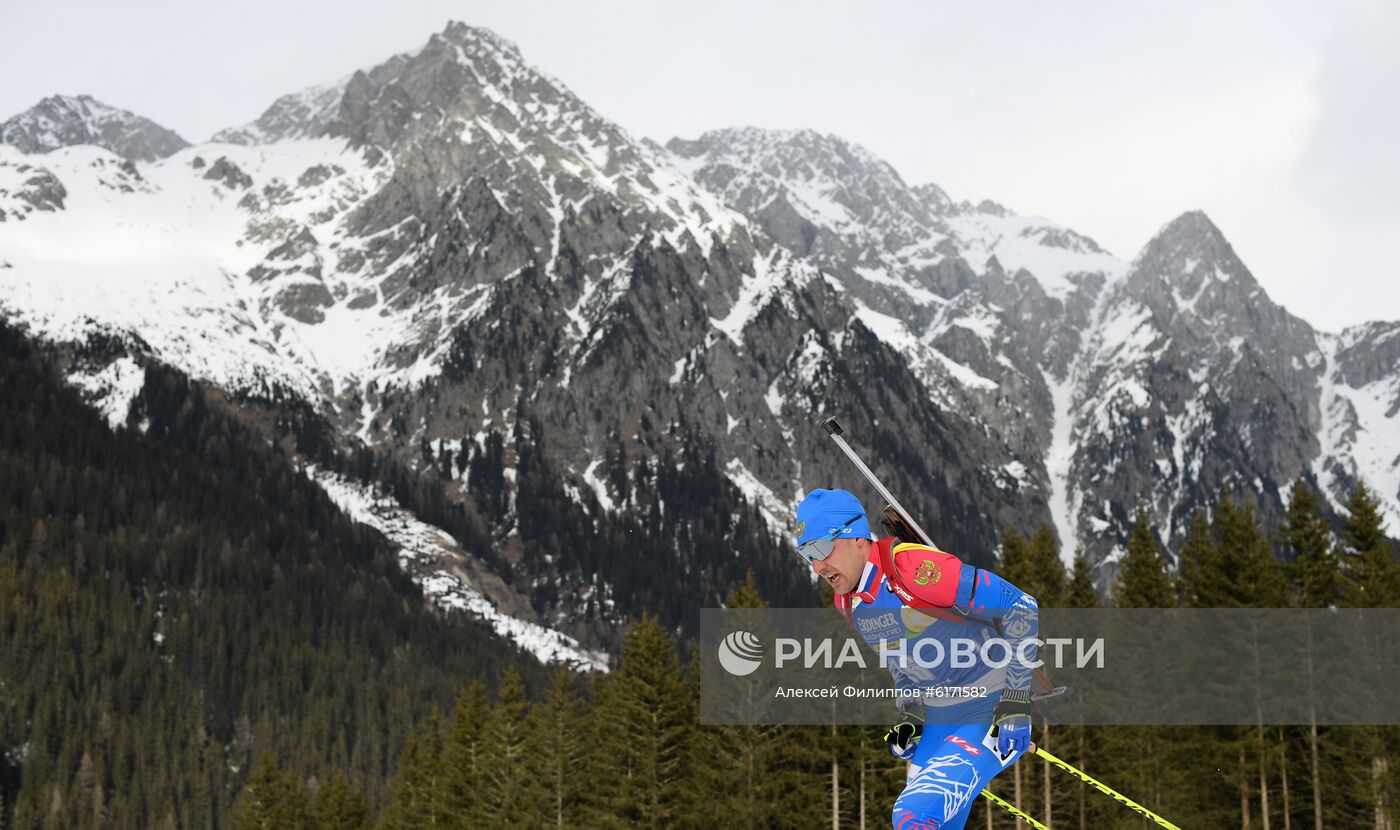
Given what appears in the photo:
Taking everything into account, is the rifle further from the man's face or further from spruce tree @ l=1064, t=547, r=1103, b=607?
spruce tree @ l=1064, t=547, r=1103, b=607

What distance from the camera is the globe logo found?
35719mm

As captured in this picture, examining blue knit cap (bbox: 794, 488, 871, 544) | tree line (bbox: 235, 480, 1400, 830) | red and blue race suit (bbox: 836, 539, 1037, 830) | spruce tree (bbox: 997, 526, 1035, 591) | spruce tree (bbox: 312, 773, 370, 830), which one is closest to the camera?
red and blue race suit (bbox: 836, 539, 1037, 830)

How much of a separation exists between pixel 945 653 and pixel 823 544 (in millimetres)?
1090

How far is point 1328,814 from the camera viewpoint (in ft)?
101

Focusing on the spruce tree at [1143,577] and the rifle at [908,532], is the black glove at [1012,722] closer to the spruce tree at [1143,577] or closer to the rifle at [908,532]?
the rifle at [908,532]

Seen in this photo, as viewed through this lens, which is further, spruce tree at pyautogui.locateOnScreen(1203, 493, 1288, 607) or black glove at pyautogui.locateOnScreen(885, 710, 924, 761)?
spruce tree at pyautogui.locateOnScreen(1203, 493, 1288, 607)

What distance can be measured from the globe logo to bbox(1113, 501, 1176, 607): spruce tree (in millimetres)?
11593

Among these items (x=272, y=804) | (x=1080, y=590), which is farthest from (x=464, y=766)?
(x=1080, y=590)

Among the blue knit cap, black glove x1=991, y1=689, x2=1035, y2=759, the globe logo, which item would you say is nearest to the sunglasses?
the blue knit cap

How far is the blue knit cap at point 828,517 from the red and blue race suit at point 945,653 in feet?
0.96

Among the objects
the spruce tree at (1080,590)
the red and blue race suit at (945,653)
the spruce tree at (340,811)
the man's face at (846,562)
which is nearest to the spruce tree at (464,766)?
the spruce tree at (340,811)

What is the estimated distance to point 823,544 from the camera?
26.3 feet

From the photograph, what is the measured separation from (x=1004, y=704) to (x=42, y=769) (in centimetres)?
16639

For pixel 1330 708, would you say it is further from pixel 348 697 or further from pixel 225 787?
pixel 348 697
